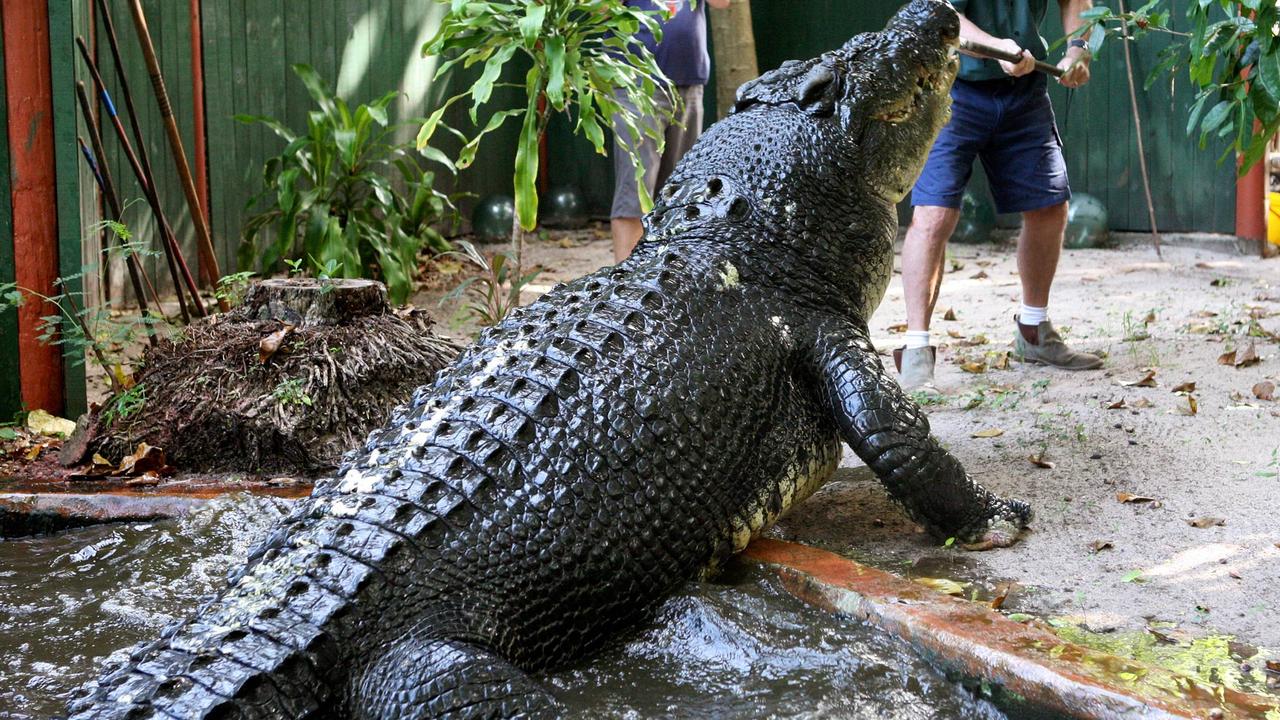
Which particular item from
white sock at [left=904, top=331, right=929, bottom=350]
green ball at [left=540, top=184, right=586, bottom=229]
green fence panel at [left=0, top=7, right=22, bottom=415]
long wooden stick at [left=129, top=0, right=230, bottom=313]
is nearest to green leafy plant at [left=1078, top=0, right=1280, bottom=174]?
white sock at [left=904, top=331, right=929, bottom=350]

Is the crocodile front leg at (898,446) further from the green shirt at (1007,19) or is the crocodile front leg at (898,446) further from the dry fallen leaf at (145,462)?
the green shirt at (1007,19)

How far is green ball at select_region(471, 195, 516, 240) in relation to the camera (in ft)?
34.6

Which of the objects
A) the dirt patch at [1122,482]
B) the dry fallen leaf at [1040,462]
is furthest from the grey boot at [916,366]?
the dry fallen leaf at [1040,462]

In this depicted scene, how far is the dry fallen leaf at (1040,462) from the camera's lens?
376cm

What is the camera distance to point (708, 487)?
270cm

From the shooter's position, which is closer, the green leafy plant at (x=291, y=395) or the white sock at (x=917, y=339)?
the green leafy plant at (x=291, y=395)

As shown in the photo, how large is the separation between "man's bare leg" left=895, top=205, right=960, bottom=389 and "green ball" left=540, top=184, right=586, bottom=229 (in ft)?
21.9

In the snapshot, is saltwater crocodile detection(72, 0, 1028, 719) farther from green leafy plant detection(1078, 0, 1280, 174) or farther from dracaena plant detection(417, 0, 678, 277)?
dracaena plant detection(417, 0, 678, 277)

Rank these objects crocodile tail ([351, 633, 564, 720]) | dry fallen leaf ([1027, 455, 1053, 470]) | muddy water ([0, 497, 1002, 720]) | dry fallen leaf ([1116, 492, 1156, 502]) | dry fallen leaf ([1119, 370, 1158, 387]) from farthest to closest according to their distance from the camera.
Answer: dry fallen leaf ([1119, 370, 1158, 387]), dry fallen leaf ([1027, 455, 1053, 470]), dry fallen leaf ([1116, 492, 1156, 502]), muddy water ([0, 497, 1002, 720]), crocodile tail ([351, 633, 564, 720])

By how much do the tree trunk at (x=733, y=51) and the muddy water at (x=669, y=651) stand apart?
18.5 ft

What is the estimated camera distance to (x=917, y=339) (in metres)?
4.99

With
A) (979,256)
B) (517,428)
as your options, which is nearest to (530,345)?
(517,428)

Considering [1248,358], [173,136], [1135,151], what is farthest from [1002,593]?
[1135,151]

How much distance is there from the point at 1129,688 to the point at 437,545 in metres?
1.29
